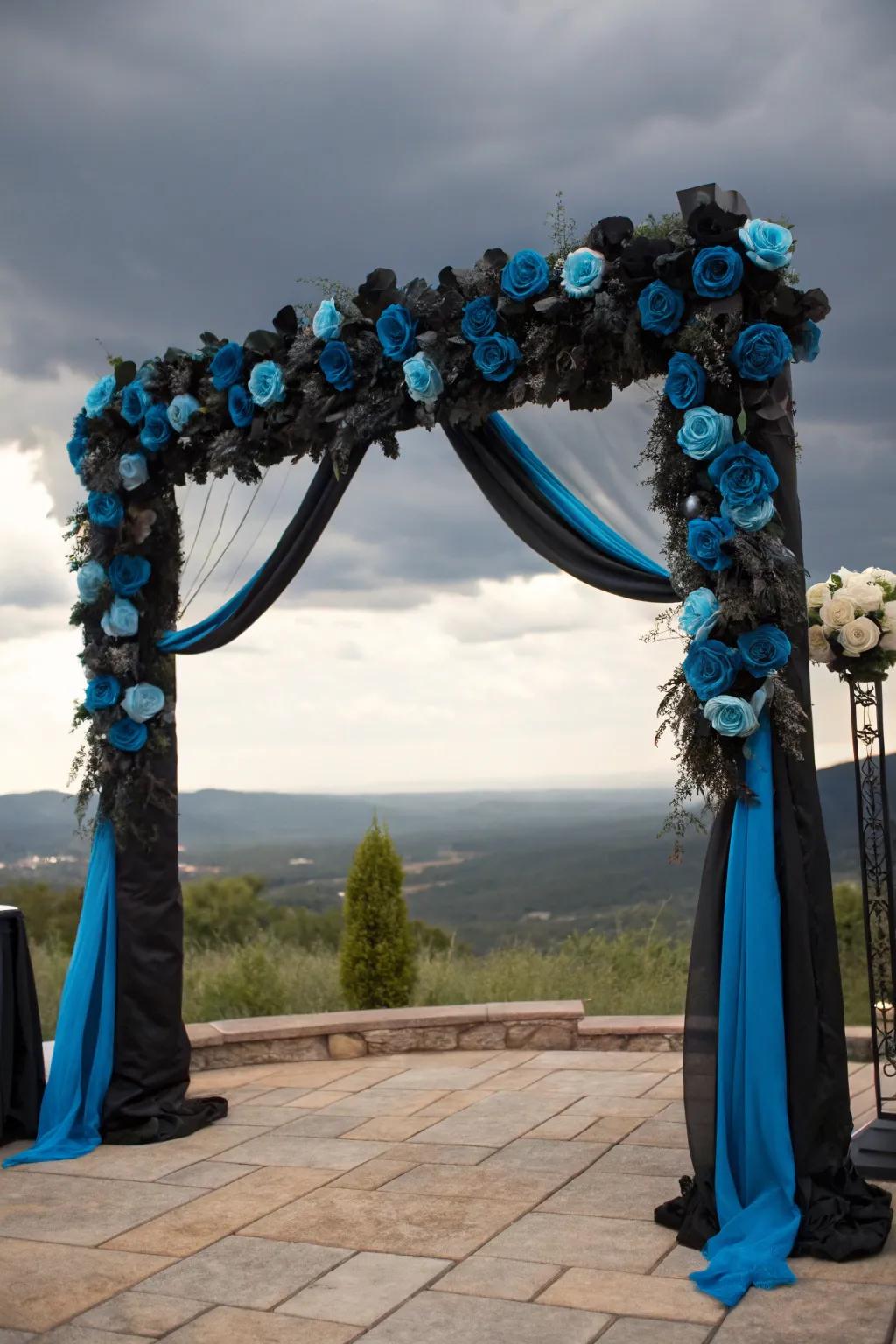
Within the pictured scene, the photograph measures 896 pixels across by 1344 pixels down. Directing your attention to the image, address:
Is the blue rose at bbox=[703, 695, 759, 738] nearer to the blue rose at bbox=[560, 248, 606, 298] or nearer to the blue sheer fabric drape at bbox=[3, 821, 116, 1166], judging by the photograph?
the blue rose at bbox=[560, 248, 606, 298]

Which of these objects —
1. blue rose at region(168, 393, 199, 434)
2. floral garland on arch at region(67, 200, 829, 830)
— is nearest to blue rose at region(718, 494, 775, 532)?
floral garland on arch at region(67, 200, 829, 830)

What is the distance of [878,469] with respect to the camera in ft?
21.1

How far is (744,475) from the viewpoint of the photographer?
3.36 m

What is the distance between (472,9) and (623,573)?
328cm

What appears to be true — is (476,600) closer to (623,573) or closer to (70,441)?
(70,441)

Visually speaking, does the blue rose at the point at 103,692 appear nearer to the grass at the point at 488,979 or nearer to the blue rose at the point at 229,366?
the blue rose at the point at 229,366

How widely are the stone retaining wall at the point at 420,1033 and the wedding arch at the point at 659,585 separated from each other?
1.04 meters

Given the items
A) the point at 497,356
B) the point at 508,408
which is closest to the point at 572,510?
the point at 508,408

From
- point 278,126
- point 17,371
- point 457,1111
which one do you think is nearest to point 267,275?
point 278,126

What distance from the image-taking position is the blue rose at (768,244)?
131 inches

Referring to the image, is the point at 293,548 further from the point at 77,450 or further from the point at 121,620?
the point at 77,450

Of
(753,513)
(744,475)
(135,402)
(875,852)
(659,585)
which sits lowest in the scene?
(875,852)

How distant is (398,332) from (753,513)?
1.45m

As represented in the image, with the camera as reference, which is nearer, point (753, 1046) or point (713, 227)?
point (753, 1046)
